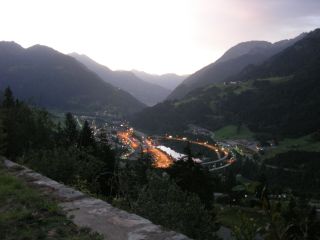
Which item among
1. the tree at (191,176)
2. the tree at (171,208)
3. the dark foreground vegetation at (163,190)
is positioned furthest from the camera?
the tree at (191,176)

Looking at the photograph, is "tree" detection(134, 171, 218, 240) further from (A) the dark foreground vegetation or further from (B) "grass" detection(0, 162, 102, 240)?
(B) "grass" detection(0, 162, 102, 240)

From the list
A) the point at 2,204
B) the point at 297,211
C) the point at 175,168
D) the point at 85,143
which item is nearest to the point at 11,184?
the point at 2,204

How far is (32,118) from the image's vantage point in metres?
26.7

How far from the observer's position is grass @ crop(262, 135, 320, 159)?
168 meters

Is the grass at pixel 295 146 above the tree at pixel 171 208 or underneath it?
underneath

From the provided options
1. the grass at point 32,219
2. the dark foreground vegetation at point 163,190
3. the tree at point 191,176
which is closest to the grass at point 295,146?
the tree at point 191,176

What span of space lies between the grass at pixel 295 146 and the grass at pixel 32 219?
167078 millimetres

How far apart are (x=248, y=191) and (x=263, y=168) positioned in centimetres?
13928

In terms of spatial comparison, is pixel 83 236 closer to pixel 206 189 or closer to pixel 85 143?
pixel 206 189

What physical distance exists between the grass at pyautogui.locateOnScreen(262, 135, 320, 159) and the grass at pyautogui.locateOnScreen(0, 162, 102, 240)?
167078 mm

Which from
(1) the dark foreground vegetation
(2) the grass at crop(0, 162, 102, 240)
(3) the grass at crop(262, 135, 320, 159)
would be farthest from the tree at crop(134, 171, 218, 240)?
(3) the grass at crop(262, 135, 320, 159)

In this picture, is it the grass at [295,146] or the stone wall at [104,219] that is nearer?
the stone wall at [104,219]

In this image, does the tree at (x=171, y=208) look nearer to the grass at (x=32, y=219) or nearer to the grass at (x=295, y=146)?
the grass at (x=32, y=219)

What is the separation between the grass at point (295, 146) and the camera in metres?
168
